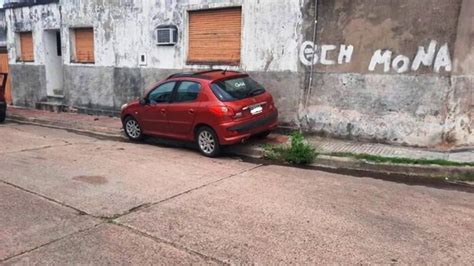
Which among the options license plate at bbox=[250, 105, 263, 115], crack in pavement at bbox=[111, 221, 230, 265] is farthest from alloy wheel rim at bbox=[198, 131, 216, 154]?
crack in pavement at bbox=[111, 221, 230, 265]

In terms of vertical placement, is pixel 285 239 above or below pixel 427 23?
below

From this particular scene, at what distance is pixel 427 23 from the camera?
27.0 feet

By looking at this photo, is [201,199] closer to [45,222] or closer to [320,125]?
[45,222]

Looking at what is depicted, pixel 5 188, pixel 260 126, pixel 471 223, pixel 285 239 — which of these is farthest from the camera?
pixel 260 126

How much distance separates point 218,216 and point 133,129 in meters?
5.98

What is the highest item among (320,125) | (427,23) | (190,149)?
(427,23)

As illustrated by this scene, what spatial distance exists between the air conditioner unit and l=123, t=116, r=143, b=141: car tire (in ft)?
9.14

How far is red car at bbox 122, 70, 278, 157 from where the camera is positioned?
8375mm

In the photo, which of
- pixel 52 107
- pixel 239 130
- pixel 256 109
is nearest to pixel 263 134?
pixel 256 109

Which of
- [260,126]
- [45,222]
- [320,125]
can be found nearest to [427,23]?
[320,125]

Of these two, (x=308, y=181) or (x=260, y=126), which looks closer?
(x=308, y=181)

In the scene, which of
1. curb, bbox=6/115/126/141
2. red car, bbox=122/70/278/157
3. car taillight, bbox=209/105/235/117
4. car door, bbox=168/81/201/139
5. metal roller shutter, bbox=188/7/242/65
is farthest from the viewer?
curb, bbox=6/115/126/141

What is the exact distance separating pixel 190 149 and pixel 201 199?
3.92 metres

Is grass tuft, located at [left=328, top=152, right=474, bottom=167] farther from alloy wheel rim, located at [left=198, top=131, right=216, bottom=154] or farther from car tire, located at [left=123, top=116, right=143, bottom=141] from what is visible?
car tire, located at [left=123, top=116, right=143, bottom=141]
